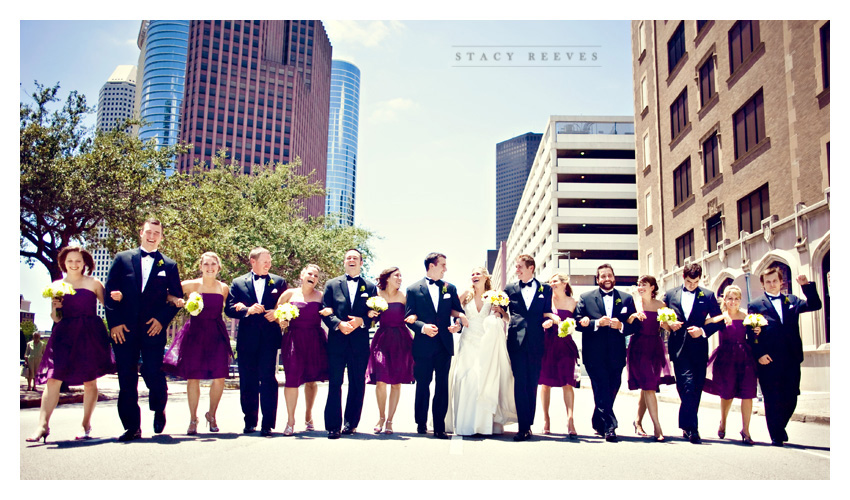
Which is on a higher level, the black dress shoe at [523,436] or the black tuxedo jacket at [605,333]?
the black tuxedo jacket at [605,333]

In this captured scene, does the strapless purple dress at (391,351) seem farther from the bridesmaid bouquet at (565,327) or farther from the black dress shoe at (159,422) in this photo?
the black dress shoe at (159,422)

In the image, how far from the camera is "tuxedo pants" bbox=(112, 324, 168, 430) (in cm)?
700

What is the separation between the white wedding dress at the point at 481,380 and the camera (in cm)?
827

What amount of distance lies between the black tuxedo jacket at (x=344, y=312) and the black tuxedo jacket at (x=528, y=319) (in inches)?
70.9

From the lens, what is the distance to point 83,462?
575cm

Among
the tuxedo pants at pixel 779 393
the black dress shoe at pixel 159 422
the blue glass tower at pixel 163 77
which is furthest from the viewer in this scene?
the blue glass tower at pixel 163 77

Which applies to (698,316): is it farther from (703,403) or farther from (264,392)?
(703,403)

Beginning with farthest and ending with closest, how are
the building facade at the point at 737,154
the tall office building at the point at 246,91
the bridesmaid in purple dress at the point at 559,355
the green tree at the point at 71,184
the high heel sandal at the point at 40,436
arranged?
the tall office building at the point at 246,91, the building facade at the point at 737,154, the green tree at the point at 71,184, the bridesmaid in purple dress at the point at 559,355, the high heel sandal at the point at 40,436

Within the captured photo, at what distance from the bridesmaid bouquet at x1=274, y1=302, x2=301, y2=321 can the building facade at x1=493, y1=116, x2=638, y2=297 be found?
5704 cm

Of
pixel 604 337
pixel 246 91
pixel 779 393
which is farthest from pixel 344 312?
pixel 246 91

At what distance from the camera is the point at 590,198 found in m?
65.5

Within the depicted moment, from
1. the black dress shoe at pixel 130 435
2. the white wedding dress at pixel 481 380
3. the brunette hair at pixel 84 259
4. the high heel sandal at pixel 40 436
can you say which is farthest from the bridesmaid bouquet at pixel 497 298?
the high heel sandal at pixel 40 436

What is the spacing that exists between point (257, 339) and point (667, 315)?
5041mm
